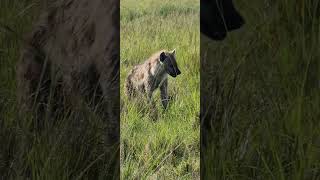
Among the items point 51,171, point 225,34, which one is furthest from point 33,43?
point 225,34

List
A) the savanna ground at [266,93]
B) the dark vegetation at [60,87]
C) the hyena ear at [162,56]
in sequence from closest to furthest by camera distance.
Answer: the savanna ground at [266,93], the dark vegetation at [60,87], the hyena ear at [162,56]

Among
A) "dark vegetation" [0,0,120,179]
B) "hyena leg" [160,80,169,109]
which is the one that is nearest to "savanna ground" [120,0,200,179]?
"hyena leg" [160,80,169,109]

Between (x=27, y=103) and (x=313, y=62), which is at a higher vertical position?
(x=313, y=62)

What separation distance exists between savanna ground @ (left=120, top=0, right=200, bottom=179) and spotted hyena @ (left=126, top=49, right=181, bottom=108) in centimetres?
5

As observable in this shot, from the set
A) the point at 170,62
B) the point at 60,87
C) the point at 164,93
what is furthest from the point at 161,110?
the point at 60,87

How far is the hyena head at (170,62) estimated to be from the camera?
3744mm

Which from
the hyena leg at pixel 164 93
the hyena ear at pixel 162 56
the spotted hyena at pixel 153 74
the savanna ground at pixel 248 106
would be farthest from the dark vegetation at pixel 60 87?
the hyena ear at pixel 162 56

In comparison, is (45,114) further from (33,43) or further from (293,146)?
(293,146)

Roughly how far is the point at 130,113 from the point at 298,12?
160 cm

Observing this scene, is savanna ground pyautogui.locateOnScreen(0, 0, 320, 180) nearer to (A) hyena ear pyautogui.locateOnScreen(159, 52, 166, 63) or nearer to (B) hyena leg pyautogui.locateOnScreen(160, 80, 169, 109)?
(B) hyena leg pyautogui.locateOnScreen(160, 80, 169, 109)

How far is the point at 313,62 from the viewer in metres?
1.74

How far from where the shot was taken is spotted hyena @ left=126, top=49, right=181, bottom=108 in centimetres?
376

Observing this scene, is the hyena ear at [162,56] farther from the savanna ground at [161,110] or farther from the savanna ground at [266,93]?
the savanna ground at [266,93]

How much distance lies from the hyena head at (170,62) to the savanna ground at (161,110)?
5cm
